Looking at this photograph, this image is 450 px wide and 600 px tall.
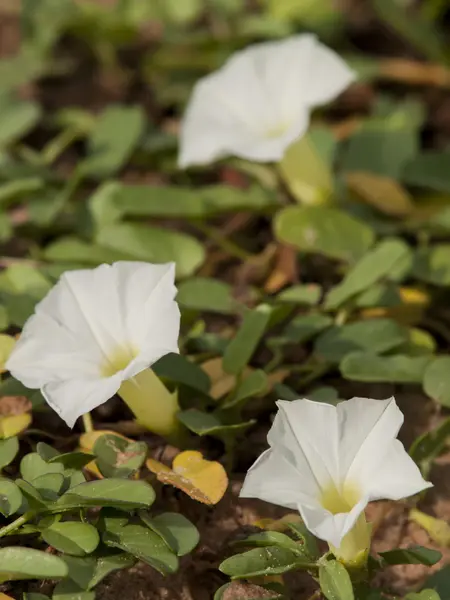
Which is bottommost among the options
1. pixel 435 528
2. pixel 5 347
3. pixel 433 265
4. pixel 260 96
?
pixel 435 528

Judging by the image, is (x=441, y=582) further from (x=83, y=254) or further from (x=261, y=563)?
(x=83, y=254)

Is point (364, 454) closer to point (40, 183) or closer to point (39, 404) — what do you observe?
point (39, 404)

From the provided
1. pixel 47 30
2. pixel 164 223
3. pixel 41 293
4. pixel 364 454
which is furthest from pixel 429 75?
pixel 364 454

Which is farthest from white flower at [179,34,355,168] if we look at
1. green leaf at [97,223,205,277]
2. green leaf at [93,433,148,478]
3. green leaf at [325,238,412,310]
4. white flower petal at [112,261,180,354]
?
green leaf at [93,433,148,478]

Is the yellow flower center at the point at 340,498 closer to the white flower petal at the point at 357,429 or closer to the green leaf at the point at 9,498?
the white flower petal at the point at 357,429

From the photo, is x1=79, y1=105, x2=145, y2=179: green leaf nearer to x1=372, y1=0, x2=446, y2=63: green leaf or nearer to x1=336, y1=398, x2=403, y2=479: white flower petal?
x1=372, y1=0, x2=446, y2=63: green leaf

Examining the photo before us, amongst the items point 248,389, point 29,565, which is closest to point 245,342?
point 248,389
